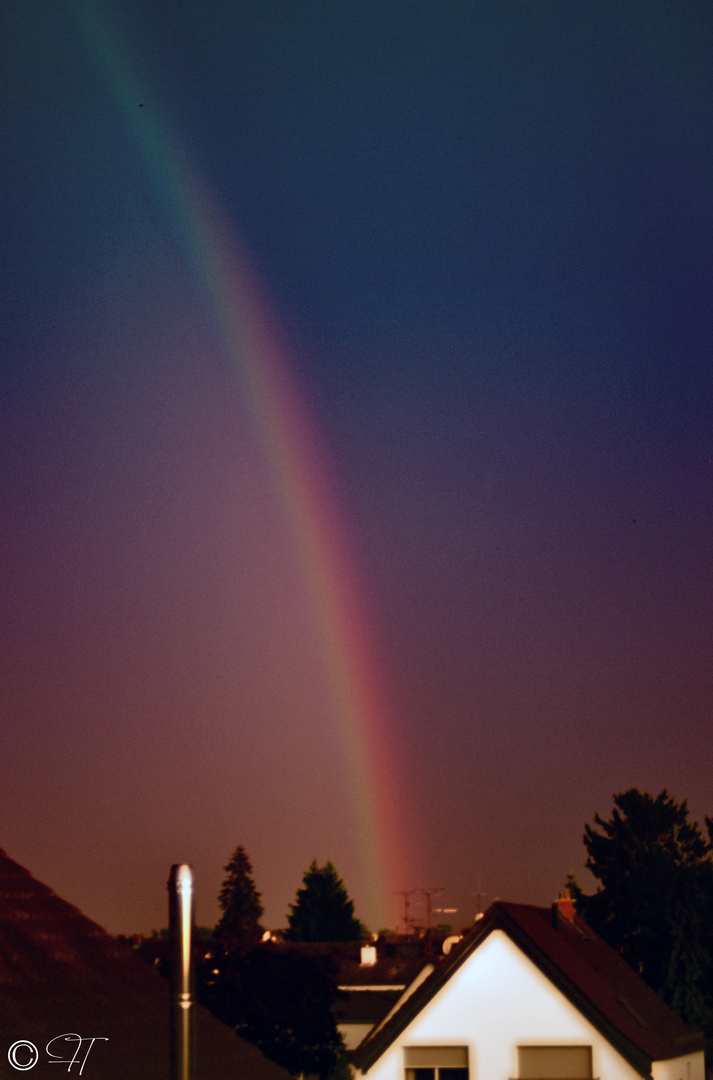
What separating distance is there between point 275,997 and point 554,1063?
27.2 feet

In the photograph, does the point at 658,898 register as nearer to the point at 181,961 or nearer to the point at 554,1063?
the point at 554,1063

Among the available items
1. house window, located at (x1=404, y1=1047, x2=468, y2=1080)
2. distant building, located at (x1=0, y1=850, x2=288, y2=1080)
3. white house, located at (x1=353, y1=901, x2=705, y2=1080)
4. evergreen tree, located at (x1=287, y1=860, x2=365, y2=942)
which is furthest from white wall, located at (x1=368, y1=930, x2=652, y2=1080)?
evergreen tree, located at (x1=287, y1=860, x2=365, y2=942)

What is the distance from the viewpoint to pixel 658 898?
9575 centimetres

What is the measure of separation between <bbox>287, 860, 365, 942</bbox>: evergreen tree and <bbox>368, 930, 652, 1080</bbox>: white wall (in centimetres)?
10910

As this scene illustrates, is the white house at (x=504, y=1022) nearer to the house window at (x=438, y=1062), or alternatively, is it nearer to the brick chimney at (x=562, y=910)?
the house window at (x=438, y=1062)

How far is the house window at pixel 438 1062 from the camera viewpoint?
1639 inches

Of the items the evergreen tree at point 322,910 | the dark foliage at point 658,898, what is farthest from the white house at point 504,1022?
the evergreen tree at point 322,910

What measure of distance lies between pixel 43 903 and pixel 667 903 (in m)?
80.2

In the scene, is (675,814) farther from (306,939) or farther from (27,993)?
(27,993)

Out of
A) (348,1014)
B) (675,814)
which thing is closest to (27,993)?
(348,1014)

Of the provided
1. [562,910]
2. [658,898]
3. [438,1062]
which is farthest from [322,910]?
[438,1062]

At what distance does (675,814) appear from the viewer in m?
116

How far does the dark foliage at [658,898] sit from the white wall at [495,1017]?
50.1m

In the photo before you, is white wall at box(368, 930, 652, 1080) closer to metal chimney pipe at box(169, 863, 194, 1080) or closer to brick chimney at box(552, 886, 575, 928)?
brick chimney at box(552, 886, 575, 928)
